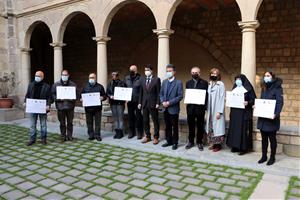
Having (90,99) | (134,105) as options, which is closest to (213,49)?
(134,105)

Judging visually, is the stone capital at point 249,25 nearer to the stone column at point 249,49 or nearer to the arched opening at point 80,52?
the stone column at point 249,49

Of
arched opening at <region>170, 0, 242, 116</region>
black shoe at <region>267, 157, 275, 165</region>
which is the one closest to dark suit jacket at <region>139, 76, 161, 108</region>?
black shoe at <region>267, 157, 275, 165</region>

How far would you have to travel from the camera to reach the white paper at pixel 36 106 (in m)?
5.84

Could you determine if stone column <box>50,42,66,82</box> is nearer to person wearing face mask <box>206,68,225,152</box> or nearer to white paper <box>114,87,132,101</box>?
white paper <box>114,87,132,101</box>

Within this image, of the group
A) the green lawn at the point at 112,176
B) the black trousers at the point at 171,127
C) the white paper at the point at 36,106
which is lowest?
the green lawn at the point at 112,176

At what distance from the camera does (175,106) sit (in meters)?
5.52

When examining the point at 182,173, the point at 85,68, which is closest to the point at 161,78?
the point at 182,173

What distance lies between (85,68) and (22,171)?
8835mm

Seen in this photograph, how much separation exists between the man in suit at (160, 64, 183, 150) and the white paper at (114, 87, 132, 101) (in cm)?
87

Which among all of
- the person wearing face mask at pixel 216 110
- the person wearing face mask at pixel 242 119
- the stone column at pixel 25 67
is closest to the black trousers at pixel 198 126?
the person wearing face mask at pixel 216 110

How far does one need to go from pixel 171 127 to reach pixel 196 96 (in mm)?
864

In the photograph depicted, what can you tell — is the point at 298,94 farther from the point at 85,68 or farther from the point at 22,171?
the point at 85,68

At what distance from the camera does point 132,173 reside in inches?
168

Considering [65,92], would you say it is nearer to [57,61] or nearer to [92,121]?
[92,121]
